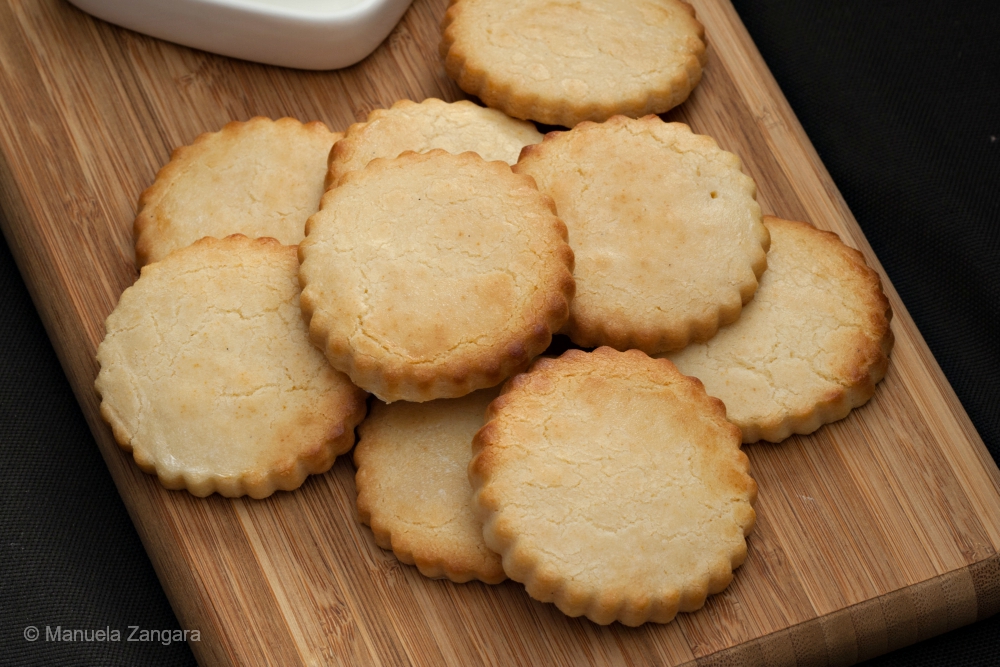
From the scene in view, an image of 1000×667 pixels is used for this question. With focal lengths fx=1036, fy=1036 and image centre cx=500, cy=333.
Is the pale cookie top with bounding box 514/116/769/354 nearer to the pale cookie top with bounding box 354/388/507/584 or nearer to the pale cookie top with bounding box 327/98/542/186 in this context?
the pale cookie top with bounding box 327/98/542/186

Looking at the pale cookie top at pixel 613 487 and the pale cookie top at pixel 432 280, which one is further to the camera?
the pale cookie top at pixel 432 280

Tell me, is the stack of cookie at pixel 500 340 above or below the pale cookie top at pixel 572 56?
below

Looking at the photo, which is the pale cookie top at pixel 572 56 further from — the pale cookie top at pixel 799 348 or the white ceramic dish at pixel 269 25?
the pale cookie top at pixel 799 348

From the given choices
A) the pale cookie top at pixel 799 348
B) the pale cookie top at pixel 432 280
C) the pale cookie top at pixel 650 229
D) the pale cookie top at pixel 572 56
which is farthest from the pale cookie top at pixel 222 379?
the pale cookie top at pixel 799 348

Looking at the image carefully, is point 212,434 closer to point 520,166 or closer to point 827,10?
point 520,166

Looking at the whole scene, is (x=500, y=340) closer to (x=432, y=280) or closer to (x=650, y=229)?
(x=432, y=280)

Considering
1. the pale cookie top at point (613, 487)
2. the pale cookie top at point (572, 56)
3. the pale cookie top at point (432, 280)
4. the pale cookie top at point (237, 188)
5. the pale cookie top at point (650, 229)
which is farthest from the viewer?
the pale cookie top at point (572, 56)

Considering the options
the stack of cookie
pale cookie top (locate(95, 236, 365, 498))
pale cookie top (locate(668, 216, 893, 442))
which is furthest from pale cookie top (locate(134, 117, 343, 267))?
pale cookie top (locate(668, 216, 893, 442))

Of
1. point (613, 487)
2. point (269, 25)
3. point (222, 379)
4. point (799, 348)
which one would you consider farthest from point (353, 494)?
point (269, 25)
